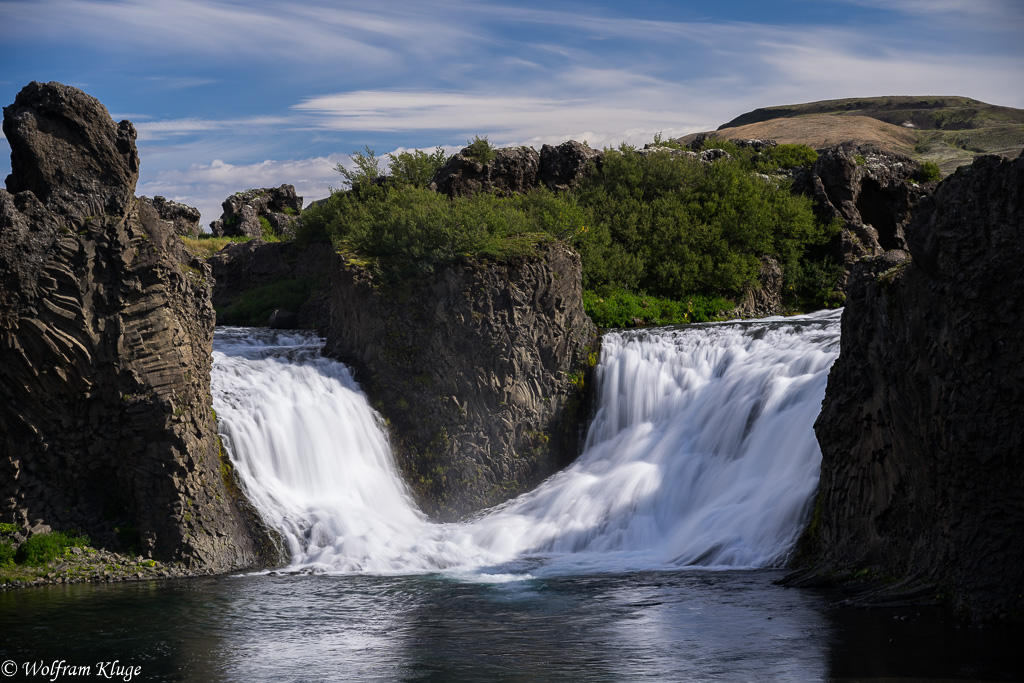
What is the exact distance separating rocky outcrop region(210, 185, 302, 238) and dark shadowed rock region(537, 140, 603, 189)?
44.3 ft

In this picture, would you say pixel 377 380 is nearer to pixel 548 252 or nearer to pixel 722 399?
pixel 548 252

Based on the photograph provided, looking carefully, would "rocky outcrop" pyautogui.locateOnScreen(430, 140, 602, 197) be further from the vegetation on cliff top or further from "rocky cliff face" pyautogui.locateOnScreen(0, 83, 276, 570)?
"rocky cliff face" pyautogui.locateOnScreen(0, 83, 276, 570)

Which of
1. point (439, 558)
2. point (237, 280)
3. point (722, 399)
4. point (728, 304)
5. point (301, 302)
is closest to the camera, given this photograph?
point (439, 558)

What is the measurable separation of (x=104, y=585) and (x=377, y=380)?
8.47 meters

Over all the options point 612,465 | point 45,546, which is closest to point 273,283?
point 612,465

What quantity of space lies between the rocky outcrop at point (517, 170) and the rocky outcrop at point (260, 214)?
42.0 ft

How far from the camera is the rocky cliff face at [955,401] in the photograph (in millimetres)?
11562

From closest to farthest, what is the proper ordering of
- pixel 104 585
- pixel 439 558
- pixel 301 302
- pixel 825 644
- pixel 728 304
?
pixel 825 644
pixel 104 585
pixel 439 558
pixel 728 304
pixel 301 302

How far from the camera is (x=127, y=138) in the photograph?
725 inches

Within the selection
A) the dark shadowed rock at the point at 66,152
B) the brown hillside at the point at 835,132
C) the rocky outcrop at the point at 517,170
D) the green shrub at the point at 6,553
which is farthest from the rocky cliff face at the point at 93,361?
the brown hillside at the point at 835,132

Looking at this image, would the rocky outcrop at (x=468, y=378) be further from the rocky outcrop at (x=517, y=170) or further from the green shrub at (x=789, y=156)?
the green shrub at (x=789, y=156)

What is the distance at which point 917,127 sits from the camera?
84.6 metres

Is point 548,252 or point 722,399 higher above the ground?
point 548,252

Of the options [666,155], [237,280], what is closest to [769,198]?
[666,155]
